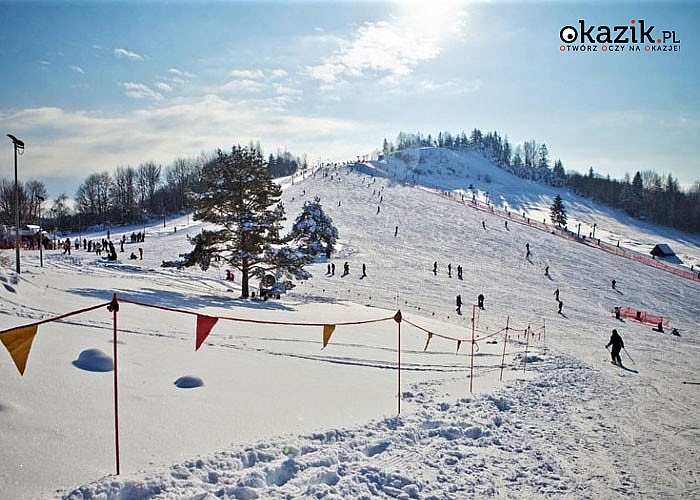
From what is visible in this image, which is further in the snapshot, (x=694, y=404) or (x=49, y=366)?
(x=694, y=404)

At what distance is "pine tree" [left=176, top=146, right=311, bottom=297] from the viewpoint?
75.8ft

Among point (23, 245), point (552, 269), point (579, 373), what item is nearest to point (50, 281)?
point (579, 373)

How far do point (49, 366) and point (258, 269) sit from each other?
16.0 metres

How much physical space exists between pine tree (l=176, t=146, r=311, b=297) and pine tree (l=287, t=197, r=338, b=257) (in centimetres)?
1808

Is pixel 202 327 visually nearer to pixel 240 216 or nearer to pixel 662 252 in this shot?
pixel 240 216

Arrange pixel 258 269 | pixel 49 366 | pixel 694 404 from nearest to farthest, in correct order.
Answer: pixel 49 366, pixel 694 404, pixel 258 269

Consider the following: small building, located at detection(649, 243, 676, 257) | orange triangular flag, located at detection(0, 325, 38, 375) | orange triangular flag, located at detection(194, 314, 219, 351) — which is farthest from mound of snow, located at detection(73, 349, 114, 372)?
small building, located at detection(649, 243, 676, 257)

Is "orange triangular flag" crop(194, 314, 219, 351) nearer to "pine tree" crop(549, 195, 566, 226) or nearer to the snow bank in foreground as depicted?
the snow bank in foreground

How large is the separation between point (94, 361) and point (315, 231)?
118 feet

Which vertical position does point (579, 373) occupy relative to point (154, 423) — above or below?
below

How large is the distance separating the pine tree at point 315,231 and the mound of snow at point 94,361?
1320 inches

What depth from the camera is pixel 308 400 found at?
852 centimetres

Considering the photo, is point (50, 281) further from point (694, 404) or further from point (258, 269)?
point (694, 404)

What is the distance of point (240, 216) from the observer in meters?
23.3
